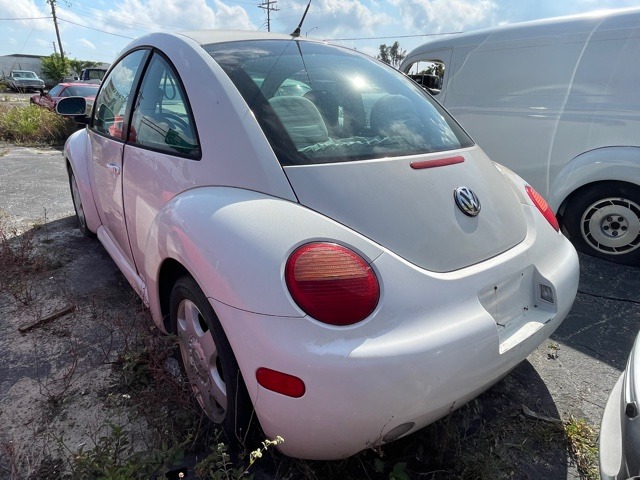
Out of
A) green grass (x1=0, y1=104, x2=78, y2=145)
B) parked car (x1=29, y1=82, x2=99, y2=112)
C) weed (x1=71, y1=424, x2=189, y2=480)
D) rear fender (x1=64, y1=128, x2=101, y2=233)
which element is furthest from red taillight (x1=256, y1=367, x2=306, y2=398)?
parked car (x1=29, y1=82, x2=99, y2=112)

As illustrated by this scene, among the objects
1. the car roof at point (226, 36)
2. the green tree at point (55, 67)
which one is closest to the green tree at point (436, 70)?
the car roof at point (226, 36)

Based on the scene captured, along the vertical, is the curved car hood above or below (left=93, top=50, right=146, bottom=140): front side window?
below

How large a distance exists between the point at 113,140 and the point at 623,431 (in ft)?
9.07

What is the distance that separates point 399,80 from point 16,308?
2838mm

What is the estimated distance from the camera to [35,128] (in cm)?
1039

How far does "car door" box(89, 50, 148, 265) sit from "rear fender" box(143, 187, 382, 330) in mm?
1073

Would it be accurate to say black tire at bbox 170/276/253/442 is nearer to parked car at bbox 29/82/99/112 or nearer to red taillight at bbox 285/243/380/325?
red taillight at bbox 285/243/380/325

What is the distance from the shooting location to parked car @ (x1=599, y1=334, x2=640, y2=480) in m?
1.24

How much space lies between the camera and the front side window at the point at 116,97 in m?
2.53

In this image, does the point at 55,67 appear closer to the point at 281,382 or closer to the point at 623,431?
the point at 281,382

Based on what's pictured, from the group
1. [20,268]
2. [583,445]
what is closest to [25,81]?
[20,268]

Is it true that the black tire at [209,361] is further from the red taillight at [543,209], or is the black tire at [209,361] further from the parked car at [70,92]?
the parked car at [70,92]

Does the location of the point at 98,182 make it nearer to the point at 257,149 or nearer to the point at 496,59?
the point at 257,149

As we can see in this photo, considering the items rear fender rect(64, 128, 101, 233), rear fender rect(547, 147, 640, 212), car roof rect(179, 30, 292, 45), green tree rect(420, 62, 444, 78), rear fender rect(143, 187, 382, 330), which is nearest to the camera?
rear fender rect(143, 187, 382, 330)
